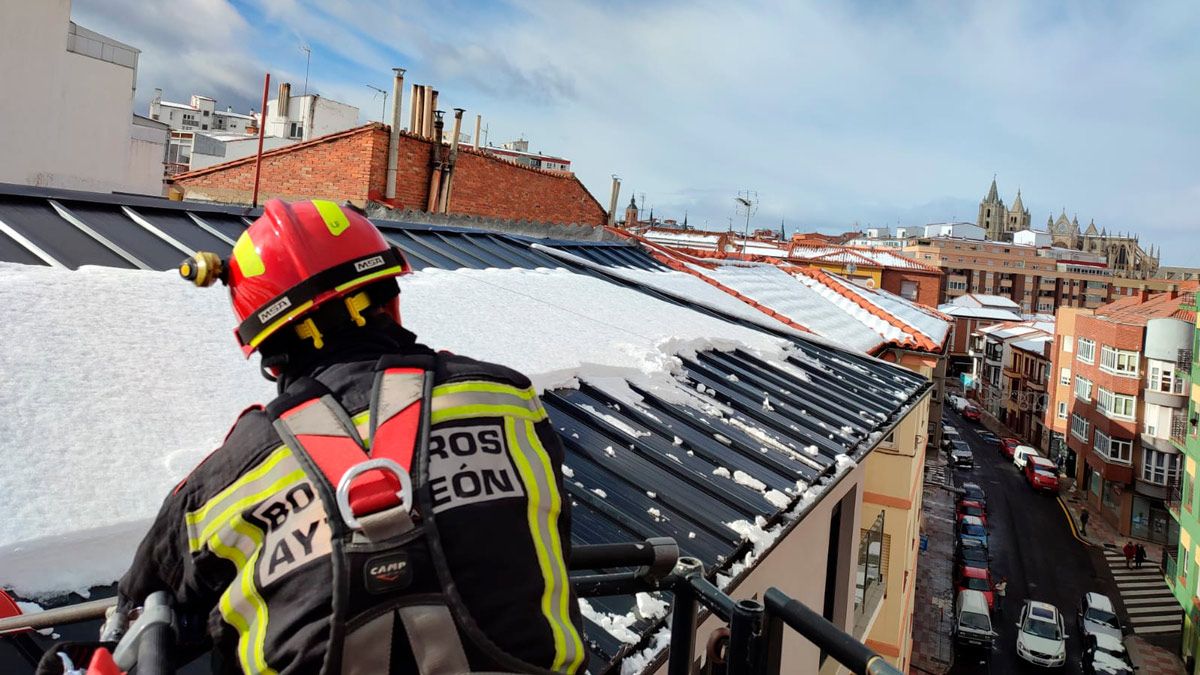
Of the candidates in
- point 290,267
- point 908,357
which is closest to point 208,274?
point 290,267

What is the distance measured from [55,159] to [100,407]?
63.9 feet

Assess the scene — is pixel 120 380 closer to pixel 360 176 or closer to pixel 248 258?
pixel 248 258

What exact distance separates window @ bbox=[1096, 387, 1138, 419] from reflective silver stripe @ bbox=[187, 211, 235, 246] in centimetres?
4418

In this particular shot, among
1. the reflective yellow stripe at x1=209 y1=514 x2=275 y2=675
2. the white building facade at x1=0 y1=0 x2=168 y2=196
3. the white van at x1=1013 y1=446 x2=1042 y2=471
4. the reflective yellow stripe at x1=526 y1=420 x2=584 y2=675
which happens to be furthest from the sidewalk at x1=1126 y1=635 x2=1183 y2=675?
the white building facade at x1=0 y1=0 x2=168 y2=196

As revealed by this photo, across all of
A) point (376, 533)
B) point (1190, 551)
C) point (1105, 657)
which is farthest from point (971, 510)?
point (376, 533)

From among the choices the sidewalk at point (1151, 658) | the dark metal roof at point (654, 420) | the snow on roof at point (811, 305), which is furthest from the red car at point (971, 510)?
the dark metal roof at point (654, 420)

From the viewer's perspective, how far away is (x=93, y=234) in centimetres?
584

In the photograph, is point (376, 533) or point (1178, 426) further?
point (1178, 426)

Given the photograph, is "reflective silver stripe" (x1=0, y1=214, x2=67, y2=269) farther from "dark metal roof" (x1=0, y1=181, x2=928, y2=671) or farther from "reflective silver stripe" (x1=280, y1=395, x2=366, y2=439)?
"reflective silver stripe" (x1=280, y1=395, x2=366, y2=439)

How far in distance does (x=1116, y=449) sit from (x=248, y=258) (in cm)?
4606

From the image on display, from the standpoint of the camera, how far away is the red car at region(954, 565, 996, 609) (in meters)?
28.2

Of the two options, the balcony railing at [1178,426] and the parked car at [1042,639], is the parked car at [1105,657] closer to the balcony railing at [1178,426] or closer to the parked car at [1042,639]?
the parked car at [1042,639]

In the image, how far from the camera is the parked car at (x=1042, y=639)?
24.1 meters

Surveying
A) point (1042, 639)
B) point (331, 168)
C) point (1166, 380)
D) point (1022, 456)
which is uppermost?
point (331, 168)
